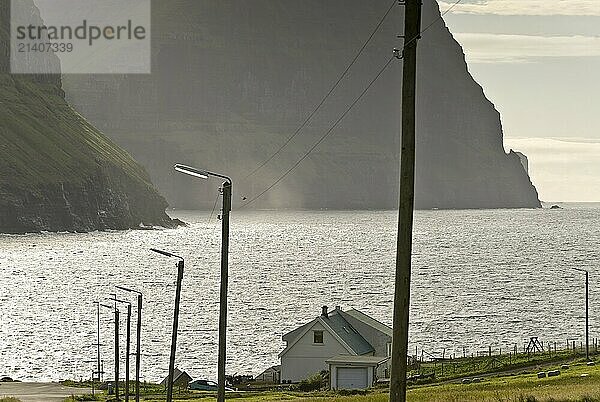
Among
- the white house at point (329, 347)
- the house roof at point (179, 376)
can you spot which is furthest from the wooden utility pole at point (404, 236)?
the house roof at point (179, 376)

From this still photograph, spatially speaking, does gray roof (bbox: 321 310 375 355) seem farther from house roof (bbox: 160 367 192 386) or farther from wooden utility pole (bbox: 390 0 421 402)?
wooden utility pole (bbox: 390 0 421 402)

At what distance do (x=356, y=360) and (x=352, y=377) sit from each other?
49.2 inches

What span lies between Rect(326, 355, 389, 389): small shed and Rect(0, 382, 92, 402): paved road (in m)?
18.5

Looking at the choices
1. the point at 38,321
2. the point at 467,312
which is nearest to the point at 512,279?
the point at 467,312

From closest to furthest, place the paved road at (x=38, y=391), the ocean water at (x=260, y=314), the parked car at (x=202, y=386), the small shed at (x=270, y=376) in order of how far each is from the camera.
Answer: the paved road at (x=38, y=391) < the parked car at (x=202, y=386) < the small shed at (x=270, y=376) < the ocean water at (x=260, y=314)

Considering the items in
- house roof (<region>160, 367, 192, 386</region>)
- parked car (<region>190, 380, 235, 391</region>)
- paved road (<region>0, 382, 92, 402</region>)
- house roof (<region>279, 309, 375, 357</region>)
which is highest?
house roof (<region>279, 309, 375, 357</region>)

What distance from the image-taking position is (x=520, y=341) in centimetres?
10969

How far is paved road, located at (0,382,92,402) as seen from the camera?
73.8 m

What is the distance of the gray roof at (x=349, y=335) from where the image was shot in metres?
81.3

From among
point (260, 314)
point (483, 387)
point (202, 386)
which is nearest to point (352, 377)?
point (202, 386)

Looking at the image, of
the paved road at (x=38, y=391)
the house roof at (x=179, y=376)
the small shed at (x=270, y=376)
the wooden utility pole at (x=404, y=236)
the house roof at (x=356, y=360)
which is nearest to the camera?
the wooden utility pole at (x=404, y=236)

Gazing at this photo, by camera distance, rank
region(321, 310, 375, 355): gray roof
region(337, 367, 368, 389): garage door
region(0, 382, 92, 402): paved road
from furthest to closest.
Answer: region(321, 310, 375, 355): gray roof
region(337, 367, 368, 389): garage door
region(0, 382, 92, 402): paved road

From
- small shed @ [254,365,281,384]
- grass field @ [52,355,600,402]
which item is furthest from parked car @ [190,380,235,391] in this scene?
small shed @ [254,365,281,384]

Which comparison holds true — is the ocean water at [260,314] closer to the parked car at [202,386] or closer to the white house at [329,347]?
the parked car at [202,386]
